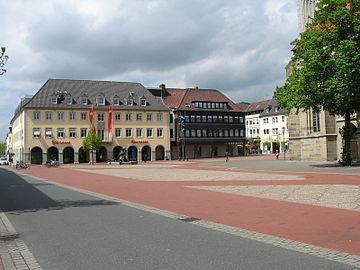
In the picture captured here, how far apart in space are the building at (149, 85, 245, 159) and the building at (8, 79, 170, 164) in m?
4.72

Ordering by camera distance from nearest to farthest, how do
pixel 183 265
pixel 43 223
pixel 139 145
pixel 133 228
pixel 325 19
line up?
1. pixel 183 265
2. pixel 133 228
3. pixel 43 223
4. pixel 325 19
5. pixel 139 145

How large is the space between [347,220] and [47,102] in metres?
67.5

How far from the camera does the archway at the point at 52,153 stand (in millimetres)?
70375

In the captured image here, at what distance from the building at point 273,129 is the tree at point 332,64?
69289 millimetres

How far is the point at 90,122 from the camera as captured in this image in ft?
237

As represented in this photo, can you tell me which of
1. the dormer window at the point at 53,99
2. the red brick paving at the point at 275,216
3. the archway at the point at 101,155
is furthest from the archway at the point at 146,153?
the red brick paving at the point at 275,216

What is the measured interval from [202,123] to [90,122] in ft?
80.1

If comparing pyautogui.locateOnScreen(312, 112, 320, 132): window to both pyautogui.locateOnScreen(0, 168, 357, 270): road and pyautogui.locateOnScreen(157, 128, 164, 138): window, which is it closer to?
pyautogui.locateOnScreen(0, 168, 357, 270): road

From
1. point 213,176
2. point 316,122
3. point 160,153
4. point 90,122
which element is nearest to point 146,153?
point 160,153

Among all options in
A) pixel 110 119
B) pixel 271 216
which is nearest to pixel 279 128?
pixel 110 119

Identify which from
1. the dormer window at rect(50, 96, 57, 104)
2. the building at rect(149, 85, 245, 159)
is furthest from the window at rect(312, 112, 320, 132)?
the dormer window at rect(50, 96, 57, 104)

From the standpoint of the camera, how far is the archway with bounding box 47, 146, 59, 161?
2771 inches

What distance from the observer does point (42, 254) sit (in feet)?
22.8

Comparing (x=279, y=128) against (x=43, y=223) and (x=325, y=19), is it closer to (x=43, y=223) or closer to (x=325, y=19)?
(x=325, y=19)
